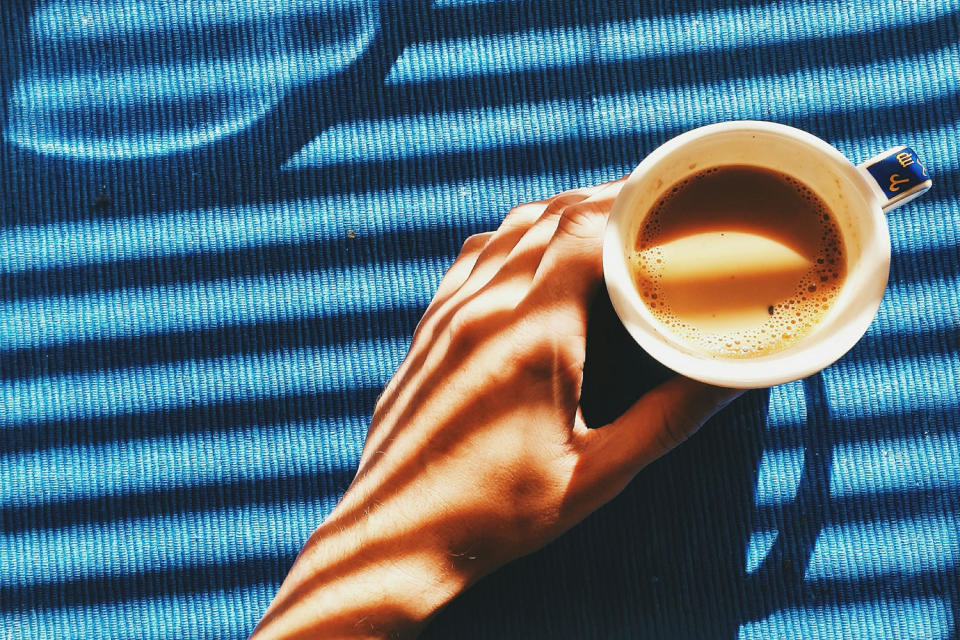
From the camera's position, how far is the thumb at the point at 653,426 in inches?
25.6

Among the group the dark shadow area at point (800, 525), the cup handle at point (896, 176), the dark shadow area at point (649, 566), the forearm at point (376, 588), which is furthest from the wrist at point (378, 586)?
the cup handle at point (896, 176)

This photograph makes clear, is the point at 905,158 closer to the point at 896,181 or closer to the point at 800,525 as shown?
the point at 896,181

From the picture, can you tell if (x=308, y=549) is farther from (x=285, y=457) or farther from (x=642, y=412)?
(x=642, y=412)

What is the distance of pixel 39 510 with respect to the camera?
0.91 meters

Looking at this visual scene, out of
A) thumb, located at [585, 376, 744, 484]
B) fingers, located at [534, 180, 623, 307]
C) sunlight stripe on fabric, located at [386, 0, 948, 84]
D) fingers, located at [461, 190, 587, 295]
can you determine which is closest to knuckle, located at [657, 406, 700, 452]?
thumb, located at [585, 376, 744, 484]

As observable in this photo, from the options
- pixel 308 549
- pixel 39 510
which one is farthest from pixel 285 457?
pixel 39 510

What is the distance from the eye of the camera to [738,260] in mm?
675

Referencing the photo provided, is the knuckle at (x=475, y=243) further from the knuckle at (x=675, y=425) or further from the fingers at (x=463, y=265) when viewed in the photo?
the knuckle at (x=675, y=425)

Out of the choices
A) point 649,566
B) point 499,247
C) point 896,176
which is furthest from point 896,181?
point 649,566

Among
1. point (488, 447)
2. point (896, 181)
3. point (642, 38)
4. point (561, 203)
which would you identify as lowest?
point (488, 447)

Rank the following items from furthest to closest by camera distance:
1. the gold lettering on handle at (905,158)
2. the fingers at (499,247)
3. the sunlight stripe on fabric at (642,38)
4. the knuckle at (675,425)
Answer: the sunlight stripe on fabric at (642,38)
the fingers at (499,247)
the knuckle at (675,425)
the gold lettering on handle at (905,158)

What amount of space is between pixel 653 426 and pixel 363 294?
398 mm

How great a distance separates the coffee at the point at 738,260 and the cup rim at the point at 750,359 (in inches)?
2.1

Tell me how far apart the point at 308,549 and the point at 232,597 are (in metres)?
0.15
